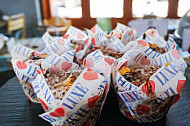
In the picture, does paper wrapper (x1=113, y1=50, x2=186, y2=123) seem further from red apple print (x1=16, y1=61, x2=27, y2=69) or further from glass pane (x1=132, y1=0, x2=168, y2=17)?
glass pane (x1=132, y1=0, x2=168, y2=17)

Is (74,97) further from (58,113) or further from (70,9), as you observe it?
(70,9)

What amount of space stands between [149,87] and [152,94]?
0.02m

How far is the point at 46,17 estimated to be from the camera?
14.4 feet

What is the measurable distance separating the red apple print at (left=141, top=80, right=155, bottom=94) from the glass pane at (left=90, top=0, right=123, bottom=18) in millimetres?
3463

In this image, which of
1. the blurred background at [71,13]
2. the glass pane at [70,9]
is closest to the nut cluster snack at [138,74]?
the blurred background at [71,13]

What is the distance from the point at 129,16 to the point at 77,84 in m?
3.60

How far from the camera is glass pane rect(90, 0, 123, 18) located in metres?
3.97

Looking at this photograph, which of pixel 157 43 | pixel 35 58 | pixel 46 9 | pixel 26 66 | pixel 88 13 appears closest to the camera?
pixel 26 66

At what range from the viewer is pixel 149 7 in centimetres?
394

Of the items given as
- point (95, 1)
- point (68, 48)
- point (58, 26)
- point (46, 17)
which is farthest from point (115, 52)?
point (46, 17)

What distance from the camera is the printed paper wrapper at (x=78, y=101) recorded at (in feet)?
2.12

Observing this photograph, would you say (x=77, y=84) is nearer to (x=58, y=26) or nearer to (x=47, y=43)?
(x=47, y=43)

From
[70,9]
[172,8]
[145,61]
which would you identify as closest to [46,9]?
[70,9]

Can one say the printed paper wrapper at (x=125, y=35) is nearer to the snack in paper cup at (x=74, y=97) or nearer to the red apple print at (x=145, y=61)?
the red apple print at (x=145, y=61)
